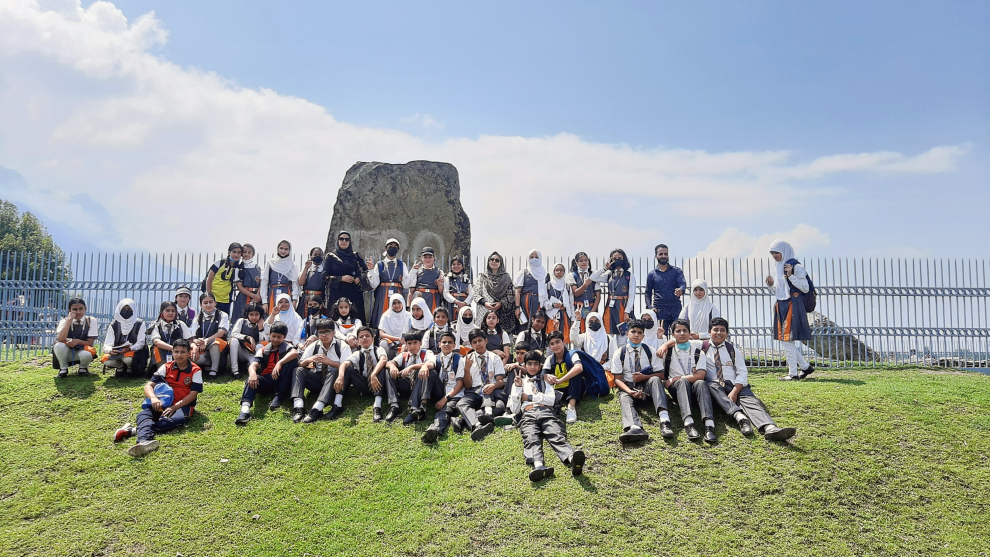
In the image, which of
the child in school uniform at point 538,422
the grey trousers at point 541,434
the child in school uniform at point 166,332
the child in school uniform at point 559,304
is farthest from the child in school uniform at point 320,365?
the child in school uniform at point 559,304

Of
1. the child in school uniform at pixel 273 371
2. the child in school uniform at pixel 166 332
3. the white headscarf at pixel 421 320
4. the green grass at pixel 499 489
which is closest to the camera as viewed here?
the green grass at pixel 499 489

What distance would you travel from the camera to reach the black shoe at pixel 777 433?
6.34 metres

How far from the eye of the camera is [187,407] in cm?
734

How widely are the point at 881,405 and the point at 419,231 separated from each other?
9064 millimetres

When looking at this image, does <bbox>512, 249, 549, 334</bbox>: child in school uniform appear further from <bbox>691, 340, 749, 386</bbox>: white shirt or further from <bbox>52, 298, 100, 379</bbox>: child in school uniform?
<bbox>52, 298, 100, 379</bbox>: child in school uniform

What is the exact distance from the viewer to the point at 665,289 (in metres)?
9.78

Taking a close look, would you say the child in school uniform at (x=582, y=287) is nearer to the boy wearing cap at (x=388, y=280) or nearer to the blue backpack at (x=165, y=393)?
the boy wearing cap at (x=388, y=280)

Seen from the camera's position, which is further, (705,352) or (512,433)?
(705,352)

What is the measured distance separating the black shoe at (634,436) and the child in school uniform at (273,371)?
4.25 meters

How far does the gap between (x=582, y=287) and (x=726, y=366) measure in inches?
129

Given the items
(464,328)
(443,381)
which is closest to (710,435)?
(443,381)

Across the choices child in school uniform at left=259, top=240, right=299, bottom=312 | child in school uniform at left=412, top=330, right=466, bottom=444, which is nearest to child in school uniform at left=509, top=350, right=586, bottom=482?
child in school uniform at left=412, top=330, right=466, bottom=444

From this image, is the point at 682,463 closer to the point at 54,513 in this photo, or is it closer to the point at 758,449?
the point at 758,449

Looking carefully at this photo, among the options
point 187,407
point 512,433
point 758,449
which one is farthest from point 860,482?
point 187,407
